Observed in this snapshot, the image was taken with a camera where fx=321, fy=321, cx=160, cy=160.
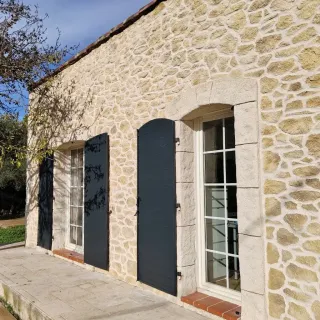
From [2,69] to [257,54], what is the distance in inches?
198

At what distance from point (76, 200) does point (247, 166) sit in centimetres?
414

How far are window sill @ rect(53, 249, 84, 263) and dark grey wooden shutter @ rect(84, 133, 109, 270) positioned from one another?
0.43m

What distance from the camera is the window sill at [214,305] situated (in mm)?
3114

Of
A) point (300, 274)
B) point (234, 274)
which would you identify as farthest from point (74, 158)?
point (300, 274)

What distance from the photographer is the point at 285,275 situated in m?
2.72

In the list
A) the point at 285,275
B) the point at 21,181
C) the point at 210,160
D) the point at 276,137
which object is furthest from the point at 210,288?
the point at 21,181

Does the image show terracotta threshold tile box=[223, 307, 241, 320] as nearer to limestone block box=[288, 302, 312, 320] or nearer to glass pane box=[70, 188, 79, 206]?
limestone block box=[288, 302, 312, 320]

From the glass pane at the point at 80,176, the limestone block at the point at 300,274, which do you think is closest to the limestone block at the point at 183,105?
the limestone block at the point at 300,274

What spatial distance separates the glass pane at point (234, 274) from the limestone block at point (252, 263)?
0.39 meters

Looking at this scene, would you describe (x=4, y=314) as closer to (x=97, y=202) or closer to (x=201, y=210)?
(x=97, y=202)

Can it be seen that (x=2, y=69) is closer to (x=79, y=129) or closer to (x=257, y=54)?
(x=79, y=129)

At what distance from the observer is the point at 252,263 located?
2930mm

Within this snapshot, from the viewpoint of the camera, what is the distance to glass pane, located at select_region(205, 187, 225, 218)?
3599 millimetres

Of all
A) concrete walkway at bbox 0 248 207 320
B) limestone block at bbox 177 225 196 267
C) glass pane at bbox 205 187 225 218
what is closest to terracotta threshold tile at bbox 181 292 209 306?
concrete walkway at bbox 0 248 207 320
